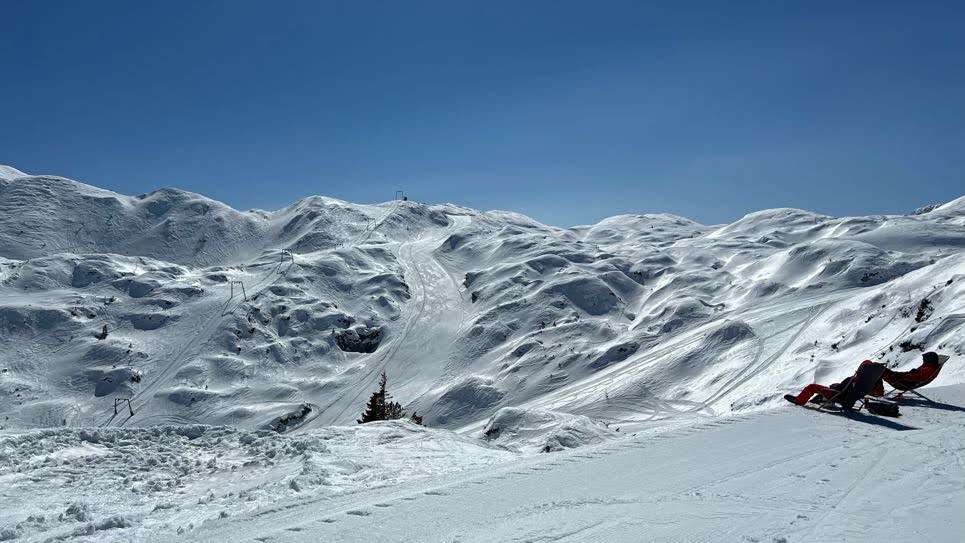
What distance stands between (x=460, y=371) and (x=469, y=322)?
11.0 metres

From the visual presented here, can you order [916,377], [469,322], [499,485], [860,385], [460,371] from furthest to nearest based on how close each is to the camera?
[469,322], [460,371], [916,377], [860,385], [499,485]

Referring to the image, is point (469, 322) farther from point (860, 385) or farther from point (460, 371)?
point (860, 385)

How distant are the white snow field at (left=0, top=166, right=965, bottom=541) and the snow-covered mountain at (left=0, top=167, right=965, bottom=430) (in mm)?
322

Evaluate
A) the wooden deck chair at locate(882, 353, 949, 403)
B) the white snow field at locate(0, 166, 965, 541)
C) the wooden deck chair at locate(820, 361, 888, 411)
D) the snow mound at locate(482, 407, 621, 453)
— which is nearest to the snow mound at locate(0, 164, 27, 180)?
the white snow field at locate(0, 166, 965, 541)

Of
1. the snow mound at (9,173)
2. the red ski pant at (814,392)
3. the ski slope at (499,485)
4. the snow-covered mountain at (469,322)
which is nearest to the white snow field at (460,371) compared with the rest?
the ski slope at (499,485)

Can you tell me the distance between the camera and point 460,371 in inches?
2127

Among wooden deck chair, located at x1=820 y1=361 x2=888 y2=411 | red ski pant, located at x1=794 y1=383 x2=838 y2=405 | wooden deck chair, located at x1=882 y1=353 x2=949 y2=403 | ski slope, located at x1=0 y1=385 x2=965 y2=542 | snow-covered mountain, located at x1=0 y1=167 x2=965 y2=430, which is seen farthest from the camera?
snow-covered mountain, located at x1=0 y1=167 x2=965 y2=430

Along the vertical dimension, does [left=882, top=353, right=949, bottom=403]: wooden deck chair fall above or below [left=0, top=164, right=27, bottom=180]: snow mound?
below

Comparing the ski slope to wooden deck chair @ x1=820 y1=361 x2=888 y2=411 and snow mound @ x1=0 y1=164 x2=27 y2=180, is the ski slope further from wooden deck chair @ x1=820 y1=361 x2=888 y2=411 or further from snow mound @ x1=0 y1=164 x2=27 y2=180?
snow mound @ x1=0 y1=164 x2=27 y2=180

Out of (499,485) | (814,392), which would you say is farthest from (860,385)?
(499,485)

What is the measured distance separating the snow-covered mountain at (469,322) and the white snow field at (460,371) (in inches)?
12.7

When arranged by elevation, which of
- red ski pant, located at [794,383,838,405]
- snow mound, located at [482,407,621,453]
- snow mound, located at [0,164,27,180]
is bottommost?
snow mound, located at [482,407,621,453]

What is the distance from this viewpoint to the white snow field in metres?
7.38

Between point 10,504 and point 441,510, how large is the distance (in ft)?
22.0
